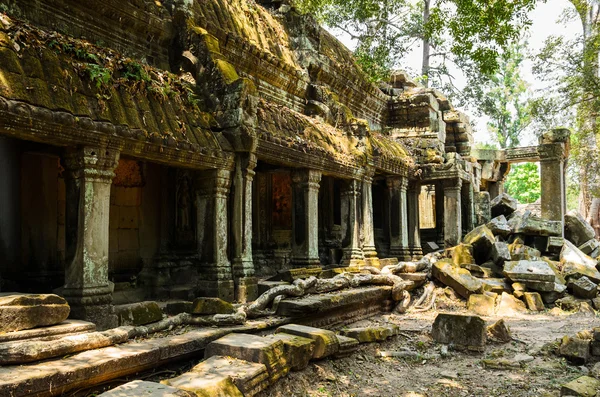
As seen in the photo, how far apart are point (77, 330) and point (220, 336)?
4.93 ft

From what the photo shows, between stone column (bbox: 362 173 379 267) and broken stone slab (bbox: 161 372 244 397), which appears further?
stone column (bbox: 362 173 379 267)

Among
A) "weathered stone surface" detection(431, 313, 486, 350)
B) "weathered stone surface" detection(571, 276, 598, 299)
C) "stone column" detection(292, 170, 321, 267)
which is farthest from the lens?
A: "weathered stone surface" detection(571, 276, 598, 299)

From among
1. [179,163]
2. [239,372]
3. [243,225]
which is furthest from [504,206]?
[239,372]

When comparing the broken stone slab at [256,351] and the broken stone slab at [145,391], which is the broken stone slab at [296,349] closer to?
the broken stone slab at [256,351]

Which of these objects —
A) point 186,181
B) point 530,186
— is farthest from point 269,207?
point 530,186

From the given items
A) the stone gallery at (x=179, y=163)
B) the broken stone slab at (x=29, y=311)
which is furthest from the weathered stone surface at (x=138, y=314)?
A: the broken stone slab at (x=29, y=311)

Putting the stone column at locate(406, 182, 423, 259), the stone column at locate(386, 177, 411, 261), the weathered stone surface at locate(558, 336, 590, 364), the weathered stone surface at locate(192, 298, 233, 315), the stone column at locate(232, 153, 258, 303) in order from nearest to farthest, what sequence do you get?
the weathered stone surface at locate(192, 298, 233, 315) → the weathered stone surface at locate(558, 336, 590, 364) → the stone column at locate(232, 153, 258, 303) → the stone column at locate(386, 177, 411, 261) → the stone column at locate(406, 182, 423, 259)

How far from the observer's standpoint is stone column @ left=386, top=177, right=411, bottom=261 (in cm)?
1212

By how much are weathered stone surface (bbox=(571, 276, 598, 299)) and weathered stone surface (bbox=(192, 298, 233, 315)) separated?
27.5 ft

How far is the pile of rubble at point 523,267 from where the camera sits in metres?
10.0

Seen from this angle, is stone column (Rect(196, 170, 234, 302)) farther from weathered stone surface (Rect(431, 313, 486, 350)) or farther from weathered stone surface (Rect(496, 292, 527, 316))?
weathered stone surface (Rect(496, 292, 527, 316))

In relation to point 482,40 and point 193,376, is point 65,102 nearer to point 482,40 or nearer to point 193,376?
point 193,376

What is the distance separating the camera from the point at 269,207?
10.5 m

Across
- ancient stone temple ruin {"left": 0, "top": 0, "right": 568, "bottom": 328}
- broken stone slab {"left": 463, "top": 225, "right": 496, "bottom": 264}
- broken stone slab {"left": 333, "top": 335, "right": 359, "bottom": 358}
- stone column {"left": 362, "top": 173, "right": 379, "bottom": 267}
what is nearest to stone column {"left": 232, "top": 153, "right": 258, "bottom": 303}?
ancient stone temple ruin {"left": 0, "top": 0, "right": 568, "bottom": 328}
